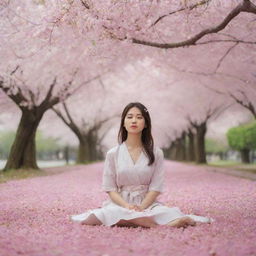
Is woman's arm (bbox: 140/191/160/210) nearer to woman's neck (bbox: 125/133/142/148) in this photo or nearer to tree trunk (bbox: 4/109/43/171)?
woman's neck (bbox: 125/133/142/148)

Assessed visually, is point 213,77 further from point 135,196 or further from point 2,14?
point 135,196

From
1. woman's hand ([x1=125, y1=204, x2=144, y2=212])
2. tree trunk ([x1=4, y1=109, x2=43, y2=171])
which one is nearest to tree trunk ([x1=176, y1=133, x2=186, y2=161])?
tree trunk ([x1=4, y1=109, x2=43, y2=171])

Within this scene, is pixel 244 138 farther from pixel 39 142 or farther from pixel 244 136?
pixel 39 142

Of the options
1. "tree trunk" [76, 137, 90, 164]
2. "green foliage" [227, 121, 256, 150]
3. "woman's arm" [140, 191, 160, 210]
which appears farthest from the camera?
"tree trunk" [76, 137, 90, 164]

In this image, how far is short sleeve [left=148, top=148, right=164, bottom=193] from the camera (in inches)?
240

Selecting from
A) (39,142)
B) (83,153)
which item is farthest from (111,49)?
(39,142)

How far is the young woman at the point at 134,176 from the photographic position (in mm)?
5868

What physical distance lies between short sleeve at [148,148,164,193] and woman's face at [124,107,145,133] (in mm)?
479

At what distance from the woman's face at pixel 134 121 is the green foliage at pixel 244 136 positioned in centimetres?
3076

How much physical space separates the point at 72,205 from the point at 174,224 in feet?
10.4

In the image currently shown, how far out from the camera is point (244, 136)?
37.4 metres

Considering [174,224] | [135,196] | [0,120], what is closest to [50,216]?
[135,196]

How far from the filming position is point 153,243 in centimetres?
472

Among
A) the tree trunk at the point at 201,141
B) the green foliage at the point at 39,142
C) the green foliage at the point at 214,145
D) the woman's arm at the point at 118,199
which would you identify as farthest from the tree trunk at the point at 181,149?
the woman's arm at the point at 118,199
